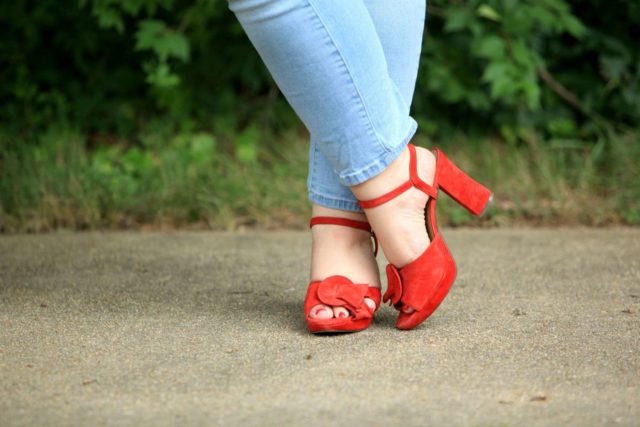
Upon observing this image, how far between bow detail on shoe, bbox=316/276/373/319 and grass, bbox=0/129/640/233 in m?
1.07

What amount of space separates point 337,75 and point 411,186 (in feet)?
0.72

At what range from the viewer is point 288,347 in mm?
1343

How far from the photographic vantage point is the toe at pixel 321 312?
4.60 feet

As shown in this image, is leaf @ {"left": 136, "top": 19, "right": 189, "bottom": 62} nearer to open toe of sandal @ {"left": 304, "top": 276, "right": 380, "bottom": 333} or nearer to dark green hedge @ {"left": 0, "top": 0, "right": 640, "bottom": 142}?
dark green hedge @ {"left": 0, "top": 0, "right": 640, "bottom": 142}

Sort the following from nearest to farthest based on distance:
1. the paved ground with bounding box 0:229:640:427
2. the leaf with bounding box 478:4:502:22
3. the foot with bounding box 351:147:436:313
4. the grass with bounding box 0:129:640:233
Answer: the paved ground with bounding box 0:229:640:427 → the foot with bounding box 351:147:436:313 → the grass with bounding box 0:129:640:233 → the leaf with bounding box 478:4:502:22

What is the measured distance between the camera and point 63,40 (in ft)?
11.3

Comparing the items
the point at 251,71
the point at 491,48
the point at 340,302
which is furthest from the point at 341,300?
the point at 251,71

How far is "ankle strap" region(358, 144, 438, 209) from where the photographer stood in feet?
4.54

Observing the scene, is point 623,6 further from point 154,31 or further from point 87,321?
point 87,321

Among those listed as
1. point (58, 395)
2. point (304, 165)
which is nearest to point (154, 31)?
point (304, 165)

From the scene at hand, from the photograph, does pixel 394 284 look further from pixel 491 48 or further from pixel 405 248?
pixel 491 48

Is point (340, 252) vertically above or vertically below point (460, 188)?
below

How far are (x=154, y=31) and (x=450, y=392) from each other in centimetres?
207

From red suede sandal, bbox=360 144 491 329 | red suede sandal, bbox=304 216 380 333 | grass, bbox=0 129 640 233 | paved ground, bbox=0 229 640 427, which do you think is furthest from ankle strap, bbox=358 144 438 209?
grass, bbox=0 129 640 233
